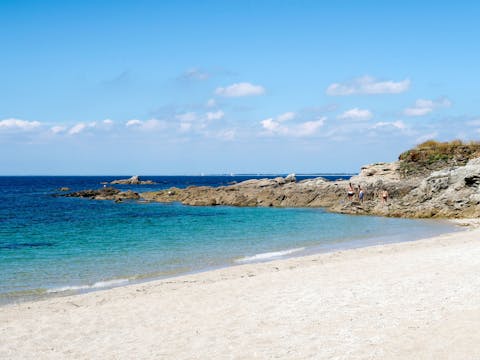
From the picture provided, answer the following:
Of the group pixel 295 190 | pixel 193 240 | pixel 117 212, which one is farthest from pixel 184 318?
pixel 295 190

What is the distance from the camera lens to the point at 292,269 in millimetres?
16156

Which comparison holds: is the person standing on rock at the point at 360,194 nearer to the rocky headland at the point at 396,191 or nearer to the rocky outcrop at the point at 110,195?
the rocky headland at the point at 396,191

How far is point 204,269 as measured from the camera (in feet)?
57.6

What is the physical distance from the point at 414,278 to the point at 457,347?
18.4ft

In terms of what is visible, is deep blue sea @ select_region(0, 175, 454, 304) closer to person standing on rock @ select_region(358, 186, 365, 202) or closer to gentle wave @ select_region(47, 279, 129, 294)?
gentle wave @ select_region(47, 279, 129, 294)

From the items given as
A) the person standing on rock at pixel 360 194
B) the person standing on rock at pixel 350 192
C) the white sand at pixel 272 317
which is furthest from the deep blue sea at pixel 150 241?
the person standing on rock at pixel 360 194

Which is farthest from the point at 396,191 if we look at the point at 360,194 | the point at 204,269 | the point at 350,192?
the point at 204,269

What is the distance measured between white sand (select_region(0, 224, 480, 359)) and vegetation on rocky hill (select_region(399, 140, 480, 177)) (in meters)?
33.9

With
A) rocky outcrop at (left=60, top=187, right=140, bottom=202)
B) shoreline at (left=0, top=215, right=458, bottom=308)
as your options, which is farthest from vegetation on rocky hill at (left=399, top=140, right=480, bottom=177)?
rocky outcrop at (left=60, top=187, right=140, bottom=202)

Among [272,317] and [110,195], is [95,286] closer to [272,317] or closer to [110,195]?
[272,317]

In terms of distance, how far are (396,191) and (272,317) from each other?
37.1 m

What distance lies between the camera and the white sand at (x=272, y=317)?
8.07 metres

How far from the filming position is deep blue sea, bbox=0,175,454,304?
16.5m

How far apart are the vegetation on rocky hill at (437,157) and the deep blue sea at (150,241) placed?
39.9ft
